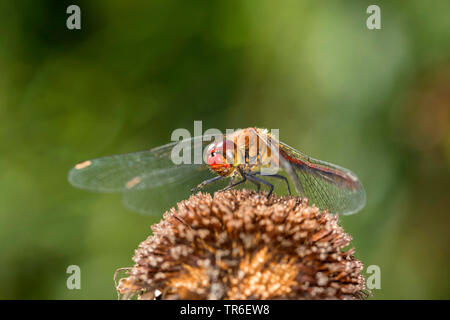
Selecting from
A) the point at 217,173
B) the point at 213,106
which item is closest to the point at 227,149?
the point at 217,173

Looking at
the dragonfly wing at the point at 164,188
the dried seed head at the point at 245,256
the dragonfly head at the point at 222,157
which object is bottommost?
the dried seed head at the point at 245,256

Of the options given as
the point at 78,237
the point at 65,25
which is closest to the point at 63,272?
the point at 78,237

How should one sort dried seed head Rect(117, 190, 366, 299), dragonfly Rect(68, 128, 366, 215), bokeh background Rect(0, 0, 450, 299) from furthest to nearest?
bokeh background Rect(0, 0, 450, 299)
dragonfly Rect(68, 128, 366, 215)
dried seed head Rect(117, 190, 366, 299)

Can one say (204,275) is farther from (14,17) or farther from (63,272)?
(14,17)

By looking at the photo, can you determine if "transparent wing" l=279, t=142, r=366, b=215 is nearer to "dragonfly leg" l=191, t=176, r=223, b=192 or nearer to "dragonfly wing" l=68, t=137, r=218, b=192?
"dragonfly leg" l=191, t=176, r=223, b=192

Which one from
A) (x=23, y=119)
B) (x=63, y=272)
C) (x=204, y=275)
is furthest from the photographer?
(x=23, y=119)

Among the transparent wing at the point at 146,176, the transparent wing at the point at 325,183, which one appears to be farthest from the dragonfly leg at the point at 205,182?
the transparent wing at the point at 325,183

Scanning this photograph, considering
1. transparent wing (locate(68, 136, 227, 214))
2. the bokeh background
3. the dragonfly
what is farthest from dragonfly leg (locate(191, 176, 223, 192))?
the bokeh background

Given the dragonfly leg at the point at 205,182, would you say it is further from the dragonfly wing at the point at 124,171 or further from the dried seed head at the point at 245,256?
the dried seed head at the point at 245,256
